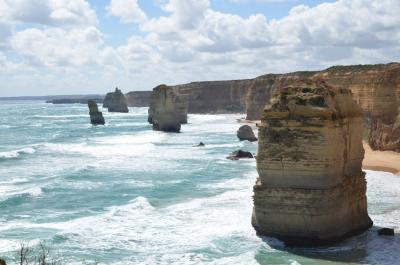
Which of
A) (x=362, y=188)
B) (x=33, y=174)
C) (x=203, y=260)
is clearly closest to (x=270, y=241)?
(x=203, y=260)

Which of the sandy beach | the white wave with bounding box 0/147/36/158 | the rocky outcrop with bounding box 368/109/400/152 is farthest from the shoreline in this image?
the white wave with bounding box 0/147/36/158

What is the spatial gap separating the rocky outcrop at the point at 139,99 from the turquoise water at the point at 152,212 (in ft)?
471

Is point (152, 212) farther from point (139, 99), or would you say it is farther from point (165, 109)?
point (139, 99)

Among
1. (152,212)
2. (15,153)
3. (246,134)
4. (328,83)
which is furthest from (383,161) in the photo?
(15,153)

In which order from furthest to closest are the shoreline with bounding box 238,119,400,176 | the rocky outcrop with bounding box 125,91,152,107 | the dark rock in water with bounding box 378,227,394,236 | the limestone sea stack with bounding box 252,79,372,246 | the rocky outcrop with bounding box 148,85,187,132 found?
the rocky outcrop with bounding box 125,91,152,107 → the rocky outcrop with bounding box 148,85,187,132 → the shoreline with bounding box 238,119,400,176 → the dark rock in water with bounding box 378,227,394,236 → the limestone sea stack with bounding box 252,79,372,246

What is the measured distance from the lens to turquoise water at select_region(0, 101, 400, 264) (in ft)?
59.3

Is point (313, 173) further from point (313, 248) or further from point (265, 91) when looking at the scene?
point (265, 91)

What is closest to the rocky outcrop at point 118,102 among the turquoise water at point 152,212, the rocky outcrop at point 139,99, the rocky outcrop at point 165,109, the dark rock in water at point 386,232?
the rocky outcrop at point 139,99

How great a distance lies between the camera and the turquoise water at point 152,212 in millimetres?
18062

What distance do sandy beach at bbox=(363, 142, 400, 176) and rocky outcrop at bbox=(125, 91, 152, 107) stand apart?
501 feet

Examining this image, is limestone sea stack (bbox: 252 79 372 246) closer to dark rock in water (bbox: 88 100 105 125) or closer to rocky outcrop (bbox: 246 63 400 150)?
rocky outcrop (bbox: 246 63 400 150)

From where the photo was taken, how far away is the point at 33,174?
38.0 m

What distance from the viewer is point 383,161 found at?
36.9m

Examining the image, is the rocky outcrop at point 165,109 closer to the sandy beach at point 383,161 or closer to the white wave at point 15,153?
the white wave at point 15,153
